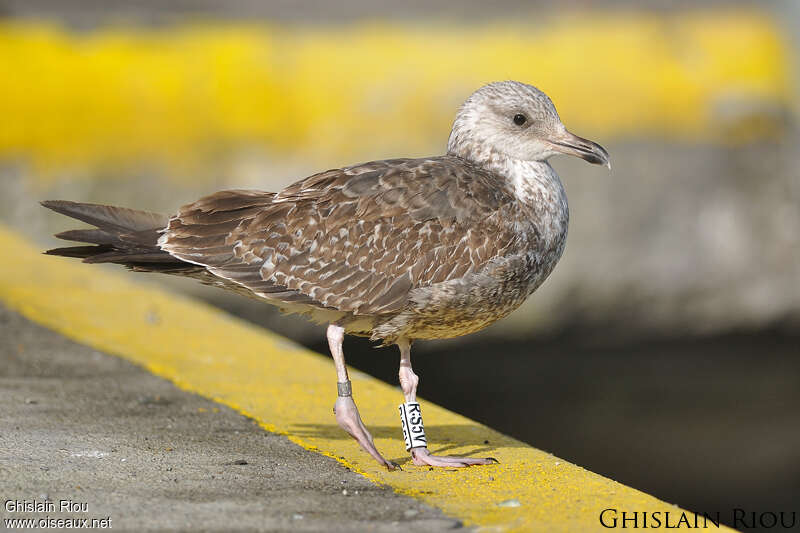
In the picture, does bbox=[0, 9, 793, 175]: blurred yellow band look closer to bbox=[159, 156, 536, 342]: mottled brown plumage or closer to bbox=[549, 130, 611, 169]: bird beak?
bbox=[549, 130, 611, 169]: bird beak

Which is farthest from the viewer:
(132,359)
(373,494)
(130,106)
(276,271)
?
(130,106)

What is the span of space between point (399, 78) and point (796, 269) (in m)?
A: 3.94

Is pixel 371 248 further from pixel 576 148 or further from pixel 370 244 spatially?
pixel 576 148

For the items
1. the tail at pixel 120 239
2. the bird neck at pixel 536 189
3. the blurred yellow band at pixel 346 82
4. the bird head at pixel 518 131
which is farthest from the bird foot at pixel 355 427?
the blurred yellow band at pixel 346 82

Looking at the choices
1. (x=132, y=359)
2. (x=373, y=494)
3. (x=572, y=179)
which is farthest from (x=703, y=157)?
(x=373, y=494)

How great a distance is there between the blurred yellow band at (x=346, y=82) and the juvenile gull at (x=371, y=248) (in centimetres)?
505

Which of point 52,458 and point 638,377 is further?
point 638,377

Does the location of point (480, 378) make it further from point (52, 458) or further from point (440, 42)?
point (52, 458)

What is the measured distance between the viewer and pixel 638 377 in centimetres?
1108

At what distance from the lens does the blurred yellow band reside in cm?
1048

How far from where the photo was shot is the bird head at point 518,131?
5.76 m

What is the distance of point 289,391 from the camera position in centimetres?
630

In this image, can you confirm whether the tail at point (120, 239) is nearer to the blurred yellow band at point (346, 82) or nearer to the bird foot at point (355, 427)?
the bird foot at point (355, 427)

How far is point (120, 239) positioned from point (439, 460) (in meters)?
1.68
